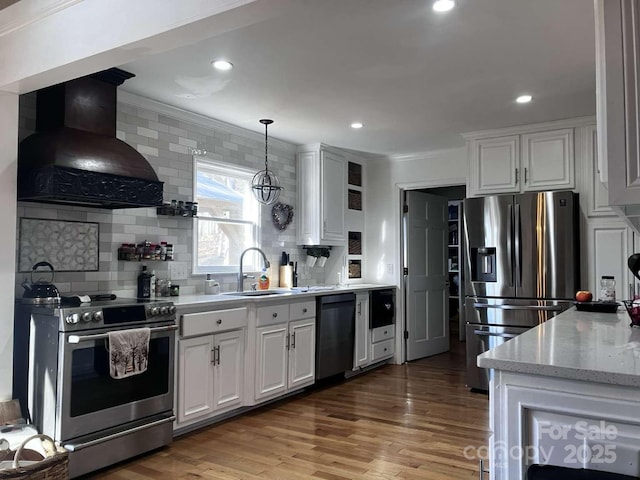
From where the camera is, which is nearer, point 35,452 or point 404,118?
point 35,452

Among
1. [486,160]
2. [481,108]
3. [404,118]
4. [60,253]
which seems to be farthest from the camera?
[486,160]

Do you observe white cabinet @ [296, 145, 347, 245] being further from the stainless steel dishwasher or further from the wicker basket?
the wicker basket

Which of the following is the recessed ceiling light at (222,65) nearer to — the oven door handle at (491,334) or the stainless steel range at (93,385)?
the stainless steel range at (93,385)

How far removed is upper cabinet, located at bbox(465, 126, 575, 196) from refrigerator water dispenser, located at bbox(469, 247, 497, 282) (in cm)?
59

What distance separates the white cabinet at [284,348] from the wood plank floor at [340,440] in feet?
0.57

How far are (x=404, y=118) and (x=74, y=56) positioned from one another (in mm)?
2745

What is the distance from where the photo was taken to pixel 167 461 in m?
2.97

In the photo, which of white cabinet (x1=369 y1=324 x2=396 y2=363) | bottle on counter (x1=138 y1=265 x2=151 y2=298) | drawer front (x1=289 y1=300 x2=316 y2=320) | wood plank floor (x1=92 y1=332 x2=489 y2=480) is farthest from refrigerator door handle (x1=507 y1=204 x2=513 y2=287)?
bottle on counter (x1=138 y1=265 x2=151 y2=298)

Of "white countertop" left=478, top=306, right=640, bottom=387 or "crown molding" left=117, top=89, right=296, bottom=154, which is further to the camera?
"crown molding" left=117, top=89, right=296, bottom=154

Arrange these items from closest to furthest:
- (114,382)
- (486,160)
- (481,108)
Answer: (114,382) < (481,108) < (486,160)

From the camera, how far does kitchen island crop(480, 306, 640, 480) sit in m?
1.38

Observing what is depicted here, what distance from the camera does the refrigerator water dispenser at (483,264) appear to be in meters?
4.57

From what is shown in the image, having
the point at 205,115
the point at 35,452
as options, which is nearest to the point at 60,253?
the point at 35,452

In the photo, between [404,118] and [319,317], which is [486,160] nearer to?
[404,118]
